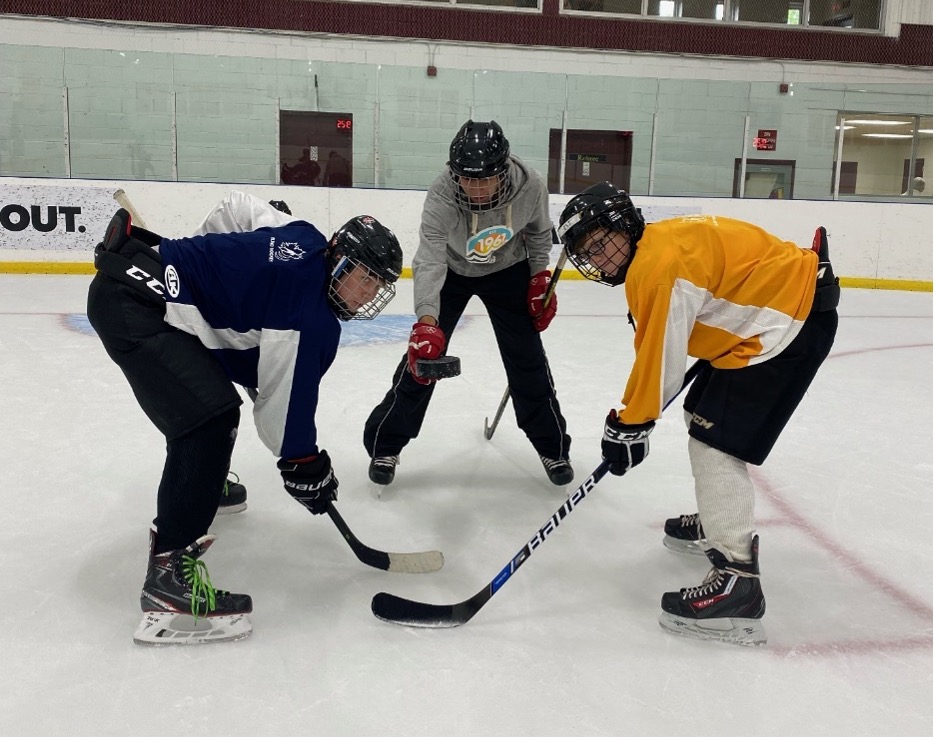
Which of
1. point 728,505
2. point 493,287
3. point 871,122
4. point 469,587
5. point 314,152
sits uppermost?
point 871,122

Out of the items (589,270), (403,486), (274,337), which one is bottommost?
(403,486)

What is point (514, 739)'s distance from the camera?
1.29 meters

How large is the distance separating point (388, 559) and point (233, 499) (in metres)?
0.54

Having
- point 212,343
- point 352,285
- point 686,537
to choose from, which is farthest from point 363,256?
point 686,537

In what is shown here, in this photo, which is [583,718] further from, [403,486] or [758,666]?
[403,486]

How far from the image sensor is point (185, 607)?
158cm

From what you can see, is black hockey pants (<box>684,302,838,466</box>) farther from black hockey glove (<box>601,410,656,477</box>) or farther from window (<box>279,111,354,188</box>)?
window (<box>279,111,354,188</box>)

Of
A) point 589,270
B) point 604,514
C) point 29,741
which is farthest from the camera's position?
point 604,514

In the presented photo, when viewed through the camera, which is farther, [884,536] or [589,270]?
[884,536]

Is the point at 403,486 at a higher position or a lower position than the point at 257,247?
lower

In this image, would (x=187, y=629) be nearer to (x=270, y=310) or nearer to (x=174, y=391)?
(x=174, y=391)

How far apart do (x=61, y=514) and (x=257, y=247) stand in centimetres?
99

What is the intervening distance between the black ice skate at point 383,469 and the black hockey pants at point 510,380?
0.8 inches

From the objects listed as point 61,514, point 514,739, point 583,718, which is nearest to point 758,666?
point 583,718
